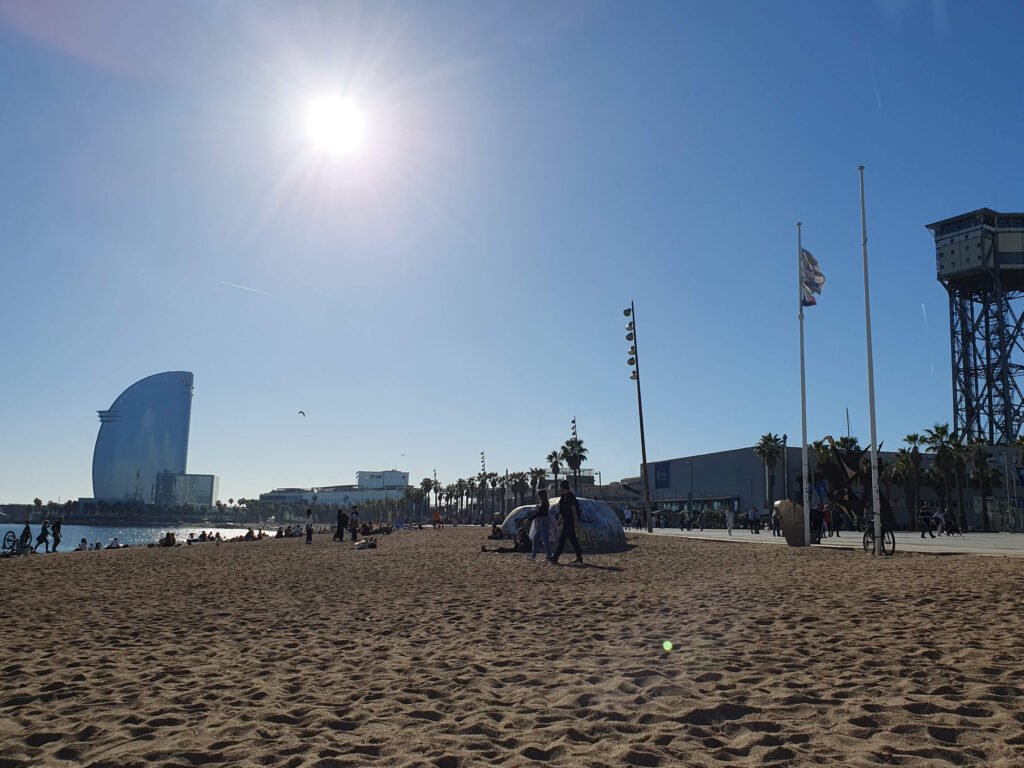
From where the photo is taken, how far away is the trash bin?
928 inches

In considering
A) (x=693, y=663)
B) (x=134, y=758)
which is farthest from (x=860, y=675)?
(x=134, y=758)

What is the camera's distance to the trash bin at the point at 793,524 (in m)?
23.6

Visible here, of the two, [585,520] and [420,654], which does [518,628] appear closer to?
[420,654]

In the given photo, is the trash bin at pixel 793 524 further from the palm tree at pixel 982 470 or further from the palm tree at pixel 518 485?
the palm tree at pixel 518 485

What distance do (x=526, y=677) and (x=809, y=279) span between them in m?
21.3

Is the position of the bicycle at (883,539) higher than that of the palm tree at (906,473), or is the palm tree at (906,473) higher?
the palm tree at (906,473)

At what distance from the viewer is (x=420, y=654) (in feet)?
21.2

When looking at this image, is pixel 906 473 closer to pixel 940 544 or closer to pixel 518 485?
pixel 940 544

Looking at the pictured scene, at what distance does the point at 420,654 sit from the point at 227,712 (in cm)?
213

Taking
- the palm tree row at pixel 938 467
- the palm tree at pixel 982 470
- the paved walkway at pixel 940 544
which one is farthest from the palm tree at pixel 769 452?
the paved walkway at pixel 940 544

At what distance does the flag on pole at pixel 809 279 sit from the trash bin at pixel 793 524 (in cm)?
728

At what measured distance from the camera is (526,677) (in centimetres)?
551

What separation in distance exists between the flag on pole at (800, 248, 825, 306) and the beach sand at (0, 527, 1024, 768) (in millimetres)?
13799

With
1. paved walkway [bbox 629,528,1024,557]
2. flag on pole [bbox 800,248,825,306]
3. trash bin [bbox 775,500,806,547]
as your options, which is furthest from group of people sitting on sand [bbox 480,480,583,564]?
flag on pole [bbox 800,248,825,306]
